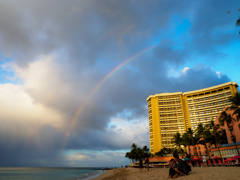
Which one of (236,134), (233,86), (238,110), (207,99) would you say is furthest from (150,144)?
(238,110)

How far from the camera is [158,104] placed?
15512 cm

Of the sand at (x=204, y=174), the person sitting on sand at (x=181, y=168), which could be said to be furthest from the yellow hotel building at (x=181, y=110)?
the person sitting on sand at (x=181, y=168)

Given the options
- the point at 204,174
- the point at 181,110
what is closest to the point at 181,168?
the point at 204,174

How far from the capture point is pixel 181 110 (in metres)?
150

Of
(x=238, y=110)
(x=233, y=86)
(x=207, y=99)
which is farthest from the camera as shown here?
(x=207, y=99)

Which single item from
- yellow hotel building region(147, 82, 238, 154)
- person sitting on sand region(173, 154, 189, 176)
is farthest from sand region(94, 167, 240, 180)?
yellow hotel building region(147, 82, 238, 154)

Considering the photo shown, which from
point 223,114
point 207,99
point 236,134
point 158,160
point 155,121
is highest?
point 207,99

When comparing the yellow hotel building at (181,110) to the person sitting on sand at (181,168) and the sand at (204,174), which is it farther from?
the person sitting on sand at (181,168)

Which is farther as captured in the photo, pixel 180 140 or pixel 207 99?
pixel 207 99

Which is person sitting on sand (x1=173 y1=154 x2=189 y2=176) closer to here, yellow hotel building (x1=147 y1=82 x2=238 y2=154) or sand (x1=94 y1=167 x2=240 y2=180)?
sand (x1=94 y1=167 x2=240 y2=180)

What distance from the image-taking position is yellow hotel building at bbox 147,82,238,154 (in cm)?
13464

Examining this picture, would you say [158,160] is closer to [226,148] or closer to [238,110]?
[226,148]

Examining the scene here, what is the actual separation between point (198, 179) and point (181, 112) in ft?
478

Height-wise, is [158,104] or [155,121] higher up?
[158,104]
